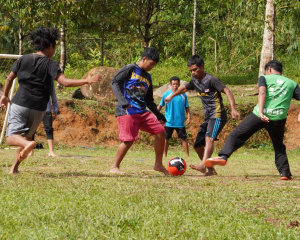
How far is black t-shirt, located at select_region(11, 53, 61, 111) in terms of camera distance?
7.15 m

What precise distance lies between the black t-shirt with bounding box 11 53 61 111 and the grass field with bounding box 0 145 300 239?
3.22ft

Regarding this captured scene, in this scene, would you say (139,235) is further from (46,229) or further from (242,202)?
(242,202)

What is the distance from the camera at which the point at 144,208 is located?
5066 mm

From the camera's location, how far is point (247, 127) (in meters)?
8.13

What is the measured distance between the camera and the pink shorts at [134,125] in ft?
26.7

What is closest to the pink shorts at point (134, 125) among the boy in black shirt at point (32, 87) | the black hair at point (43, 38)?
the boy in black shirt at point (32, 87)

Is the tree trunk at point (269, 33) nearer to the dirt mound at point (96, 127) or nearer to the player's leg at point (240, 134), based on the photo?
the dirt mound at point (96, 127)

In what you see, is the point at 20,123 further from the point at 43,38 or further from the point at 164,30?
the point at 164,30

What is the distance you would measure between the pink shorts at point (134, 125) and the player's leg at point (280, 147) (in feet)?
5.35

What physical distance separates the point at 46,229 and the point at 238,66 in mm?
22863

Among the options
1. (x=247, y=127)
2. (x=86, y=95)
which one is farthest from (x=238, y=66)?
(x=247, y=127)

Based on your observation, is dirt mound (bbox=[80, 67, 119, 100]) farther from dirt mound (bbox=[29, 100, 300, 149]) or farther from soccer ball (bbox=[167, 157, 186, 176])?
soccer ball (bbox=[167, 157, 186, 176])

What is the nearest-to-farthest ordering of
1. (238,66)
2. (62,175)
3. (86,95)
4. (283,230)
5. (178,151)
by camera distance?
(283,230) → (62,175) → (178,151) → (86,95) → (238,66)

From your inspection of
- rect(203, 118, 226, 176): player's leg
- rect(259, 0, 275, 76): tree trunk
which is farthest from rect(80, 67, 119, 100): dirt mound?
rect(203, 118, 226, 176): player's leg
